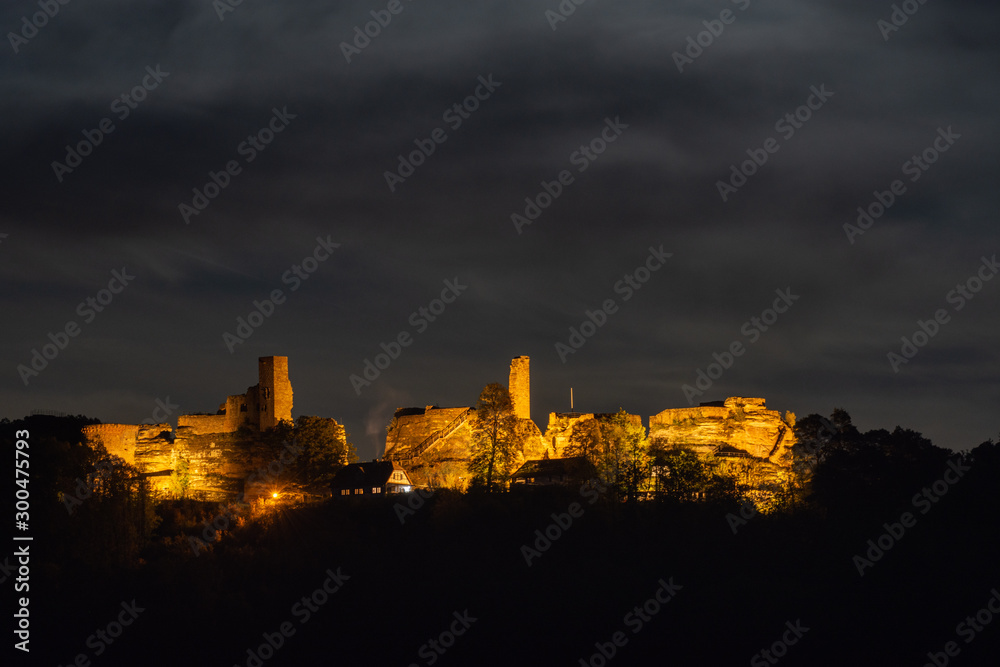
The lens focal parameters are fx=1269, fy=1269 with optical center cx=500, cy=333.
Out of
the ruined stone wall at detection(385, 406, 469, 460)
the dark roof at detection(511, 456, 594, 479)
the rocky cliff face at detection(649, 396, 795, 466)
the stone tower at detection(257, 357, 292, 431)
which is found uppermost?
the stone tower at detection(257, 357, 292, 431)

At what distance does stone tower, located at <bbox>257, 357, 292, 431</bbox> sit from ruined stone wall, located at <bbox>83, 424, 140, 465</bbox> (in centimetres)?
885

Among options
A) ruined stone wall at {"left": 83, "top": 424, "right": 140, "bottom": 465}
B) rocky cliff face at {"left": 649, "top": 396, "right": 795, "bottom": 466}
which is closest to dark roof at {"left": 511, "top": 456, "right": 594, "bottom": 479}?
rocky cliff face at {"left": 649, "top": 396, "right": 795, "bottom": 466}

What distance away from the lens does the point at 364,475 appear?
76.3 metres

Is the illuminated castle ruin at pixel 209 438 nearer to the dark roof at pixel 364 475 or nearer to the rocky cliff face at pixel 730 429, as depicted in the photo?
the dark roof at pixel 364 475

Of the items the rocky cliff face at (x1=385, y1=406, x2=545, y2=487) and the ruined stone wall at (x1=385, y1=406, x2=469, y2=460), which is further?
the ruined stone wall at (x1=385, y1=406, x2=469, y2=460)

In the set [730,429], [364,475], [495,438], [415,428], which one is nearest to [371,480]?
[364,475]

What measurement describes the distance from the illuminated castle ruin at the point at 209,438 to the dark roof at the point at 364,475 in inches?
241

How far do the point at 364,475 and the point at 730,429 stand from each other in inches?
927

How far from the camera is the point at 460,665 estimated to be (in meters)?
59.6

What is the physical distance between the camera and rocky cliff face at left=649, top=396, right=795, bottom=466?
80125mm

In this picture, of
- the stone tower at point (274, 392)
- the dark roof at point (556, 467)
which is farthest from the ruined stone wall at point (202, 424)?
the dark roof at point (556, 467)

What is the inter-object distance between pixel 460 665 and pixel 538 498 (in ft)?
42.1

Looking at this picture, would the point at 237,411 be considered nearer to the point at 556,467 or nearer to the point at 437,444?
the point at 437,444

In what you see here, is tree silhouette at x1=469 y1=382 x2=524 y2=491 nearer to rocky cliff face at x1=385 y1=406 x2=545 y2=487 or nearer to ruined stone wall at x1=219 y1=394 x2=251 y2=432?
rocky cliff face at x1=385 y1=406 x2=545 y2=487
